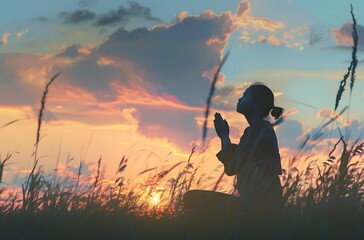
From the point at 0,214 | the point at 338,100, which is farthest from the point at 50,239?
the point at 338,100

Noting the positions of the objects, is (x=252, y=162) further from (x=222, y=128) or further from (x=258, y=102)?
(x=258, y=102)

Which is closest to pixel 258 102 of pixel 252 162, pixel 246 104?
pixel 246 104

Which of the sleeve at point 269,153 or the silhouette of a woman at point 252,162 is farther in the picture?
the sleeve at point 269,153

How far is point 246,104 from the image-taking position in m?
5.74

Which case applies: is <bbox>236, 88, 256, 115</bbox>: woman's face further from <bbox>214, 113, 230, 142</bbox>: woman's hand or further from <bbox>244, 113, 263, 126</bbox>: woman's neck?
<bbox>214, 113, 230, 142</bbox>: woman's hand

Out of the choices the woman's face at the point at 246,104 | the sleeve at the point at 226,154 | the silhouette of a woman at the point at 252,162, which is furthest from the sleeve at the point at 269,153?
the woman's face at the point at 246,104

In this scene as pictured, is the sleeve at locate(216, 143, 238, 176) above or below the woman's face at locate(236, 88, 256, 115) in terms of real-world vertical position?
below

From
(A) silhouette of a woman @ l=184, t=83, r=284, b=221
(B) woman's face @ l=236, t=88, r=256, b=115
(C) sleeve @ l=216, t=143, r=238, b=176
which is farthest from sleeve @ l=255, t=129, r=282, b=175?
(B) woman's face @ l=236, t=88, r=256, b=115

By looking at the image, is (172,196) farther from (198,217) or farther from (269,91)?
(269,91)

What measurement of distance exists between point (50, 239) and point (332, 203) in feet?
8.66

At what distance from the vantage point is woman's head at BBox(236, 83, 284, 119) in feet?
18.8

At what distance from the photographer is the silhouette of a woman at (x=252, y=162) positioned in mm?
4973

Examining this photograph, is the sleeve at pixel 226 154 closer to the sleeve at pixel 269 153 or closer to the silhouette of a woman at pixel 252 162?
the silhouette of a woman at pixel 252 162

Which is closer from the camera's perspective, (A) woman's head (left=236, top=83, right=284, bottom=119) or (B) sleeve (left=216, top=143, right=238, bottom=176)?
(B) sleeve (left=216, top=143, right=238, bottom=176)
